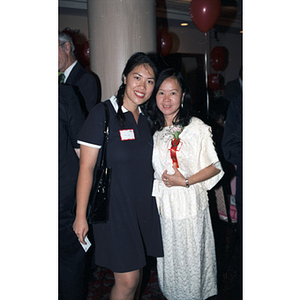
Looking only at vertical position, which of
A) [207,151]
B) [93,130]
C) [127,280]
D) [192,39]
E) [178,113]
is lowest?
[127,280]

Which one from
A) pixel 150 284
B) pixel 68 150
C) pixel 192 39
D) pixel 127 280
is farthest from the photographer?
pixel 192 39

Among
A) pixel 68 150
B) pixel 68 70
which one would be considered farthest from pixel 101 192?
pixel 68 70

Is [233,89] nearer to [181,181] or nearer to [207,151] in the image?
[207,151]

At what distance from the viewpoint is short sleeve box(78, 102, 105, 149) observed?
45.8 inches

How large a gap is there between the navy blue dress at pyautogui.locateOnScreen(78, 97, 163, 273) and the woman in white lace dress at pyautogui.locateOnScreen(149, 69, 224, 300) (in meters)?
0.09

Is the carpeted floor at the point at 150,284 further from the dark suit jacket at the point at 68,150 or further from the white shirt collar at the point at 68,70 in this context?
the white shirt collar at the point at 68,70

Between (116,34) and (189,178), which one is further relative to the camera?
(189,178)

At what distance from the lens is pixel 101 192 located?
1.21m

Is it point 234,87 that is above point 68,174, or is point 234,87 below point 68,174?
above

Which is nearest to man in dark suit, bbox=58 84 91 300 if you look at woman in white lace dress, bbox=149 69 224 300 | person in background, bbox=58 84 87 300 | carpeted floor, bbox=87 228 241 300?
person in background, bbox=58 84 87 300

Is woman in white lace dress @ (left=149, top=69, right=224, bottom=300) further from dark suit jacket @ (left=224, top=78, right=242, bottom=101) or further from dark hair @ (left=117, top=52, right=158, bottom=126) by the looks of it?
dark suit jacket @ (left=224, top=78, right=242, bottom=101)

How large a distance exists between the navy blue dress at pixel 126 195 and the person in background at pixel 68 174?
0.08m

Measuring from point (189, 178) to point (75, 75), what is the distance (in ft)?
2.63
